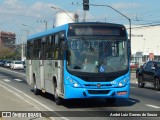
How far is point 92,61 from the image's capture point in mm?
15383

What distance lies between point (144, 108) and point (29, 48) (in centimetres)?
953

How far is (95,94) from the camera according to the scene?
1534 centimetres

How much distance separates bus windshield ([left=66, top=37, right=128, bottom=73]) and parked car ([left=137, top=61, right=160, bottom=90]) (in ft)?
35.3

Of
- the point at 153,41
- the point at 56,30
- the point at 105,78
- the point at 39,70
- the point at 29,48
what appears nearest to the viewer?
the point at 105,78

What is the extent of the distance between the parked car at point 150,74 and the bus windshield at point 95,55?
35.3ft

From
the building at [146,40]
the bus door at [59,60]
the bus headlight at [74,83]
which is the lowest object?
the bus headlight at [74,83]

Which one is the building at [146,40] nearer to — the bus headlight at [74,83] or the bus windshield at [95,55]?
the bus windshield at [95,55]

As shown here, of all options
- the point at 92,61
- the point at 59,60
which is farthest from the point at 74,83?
the point at 59,60

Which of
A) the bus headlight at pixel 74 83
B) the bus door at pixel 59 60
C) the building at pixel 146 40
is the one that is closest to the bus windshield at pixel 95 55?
the bus headlight at pixel 74 83

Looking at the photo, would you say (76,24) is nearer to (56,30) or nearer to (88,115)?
(56,30)

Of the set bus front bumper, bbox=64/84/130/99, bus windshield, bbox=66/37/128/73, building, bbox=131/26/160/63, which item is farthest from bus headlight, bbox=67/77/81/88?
building, bbox=131/26/160/63

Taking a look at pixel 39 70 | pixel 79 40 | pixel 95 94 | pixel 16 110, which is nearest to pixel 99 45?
pixel 79 40

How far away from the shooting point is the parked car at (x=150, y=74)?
26.2 metres

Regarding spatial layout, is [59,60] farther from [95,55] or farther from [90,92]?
[90,92]
